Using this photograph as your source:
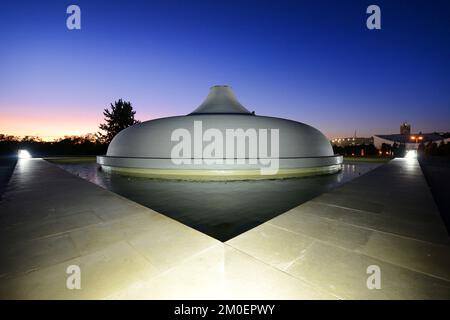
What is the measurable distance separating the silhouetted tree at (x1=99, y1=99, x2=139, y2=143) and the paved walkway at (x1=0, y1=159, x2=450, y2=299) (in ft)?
185

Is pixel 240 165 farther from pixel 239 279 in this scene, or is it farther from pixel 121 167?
pixel 239 279

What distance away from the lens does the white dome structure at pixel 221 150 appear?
12234mm

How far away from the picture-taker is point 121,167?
14.1m

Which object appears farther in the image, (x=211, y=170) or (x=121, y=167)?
(x=121, y=167)

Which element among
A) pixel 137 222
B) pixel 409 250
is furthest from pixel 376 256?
pixel 137 222

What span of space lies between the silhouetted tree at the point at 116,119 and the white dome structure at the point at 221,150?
4492cm

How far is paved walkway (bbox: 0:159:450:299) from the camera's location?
2.05m

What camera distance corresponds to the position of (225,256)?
269 centimetres
